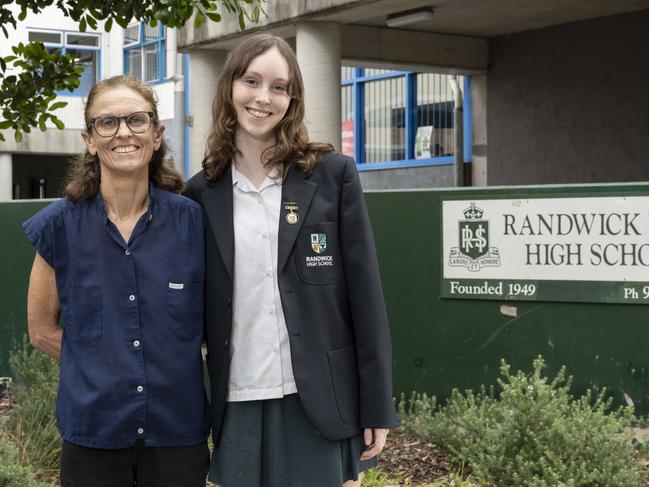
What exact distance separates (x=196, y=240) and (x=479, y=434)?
2.90m

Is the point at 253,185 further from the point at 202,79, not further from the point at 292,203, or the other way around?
the point at 202,79

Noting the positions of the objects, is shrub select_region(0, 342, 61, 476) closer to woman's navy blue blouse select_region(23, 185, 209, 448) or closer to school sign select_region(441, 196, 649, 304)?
school sign select_region(441, 196, 649, 304)

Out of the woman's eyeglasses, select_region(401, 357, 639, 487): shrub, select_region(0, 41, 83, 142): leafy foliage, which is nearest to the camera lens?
the woman's eyeglasses

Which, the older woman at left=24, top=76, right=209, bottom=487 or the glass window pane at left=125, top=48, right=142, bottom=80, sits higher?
the glass window pane at left=125, top=48, right=142, bottom=80

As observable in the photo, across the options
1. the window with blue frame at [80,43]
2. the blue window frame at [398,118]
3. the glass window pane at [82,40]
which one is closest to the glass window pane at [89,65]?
the window with blue frame at [80,43]

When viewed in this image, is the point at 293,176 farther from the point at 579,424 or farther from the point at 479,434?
the point at 479,434

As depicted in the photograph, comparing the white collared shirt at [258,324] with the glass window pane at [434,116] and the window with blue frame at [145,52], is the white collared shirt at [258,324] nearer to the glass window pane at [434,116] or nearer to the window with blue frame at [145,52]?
the glass window pane at [434,116]

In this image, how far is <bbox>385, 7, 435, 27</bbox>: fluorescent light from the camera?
1577 cm

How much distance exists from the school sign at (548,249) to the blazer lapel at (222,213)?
3711 millimetres

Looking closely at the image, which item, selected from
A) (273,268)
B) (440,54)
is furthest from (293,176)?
(440,54)

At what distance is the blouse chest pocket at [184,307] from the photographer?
304cm

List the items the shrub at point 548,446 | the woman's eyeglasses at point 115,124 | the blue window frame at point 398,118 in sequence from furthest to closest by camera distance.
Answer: the blue window frame at point 398,118, the shrub at point 548,446, the woman's eyeglasses at point 115,124

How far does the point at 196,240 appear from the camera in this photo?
123 inches

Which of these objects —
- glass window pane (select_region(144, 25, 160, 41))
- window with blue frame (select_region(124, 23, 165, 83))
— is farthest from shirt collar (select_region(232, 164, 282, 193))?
glass window pane (select_region(144, 25, 160, 41))
